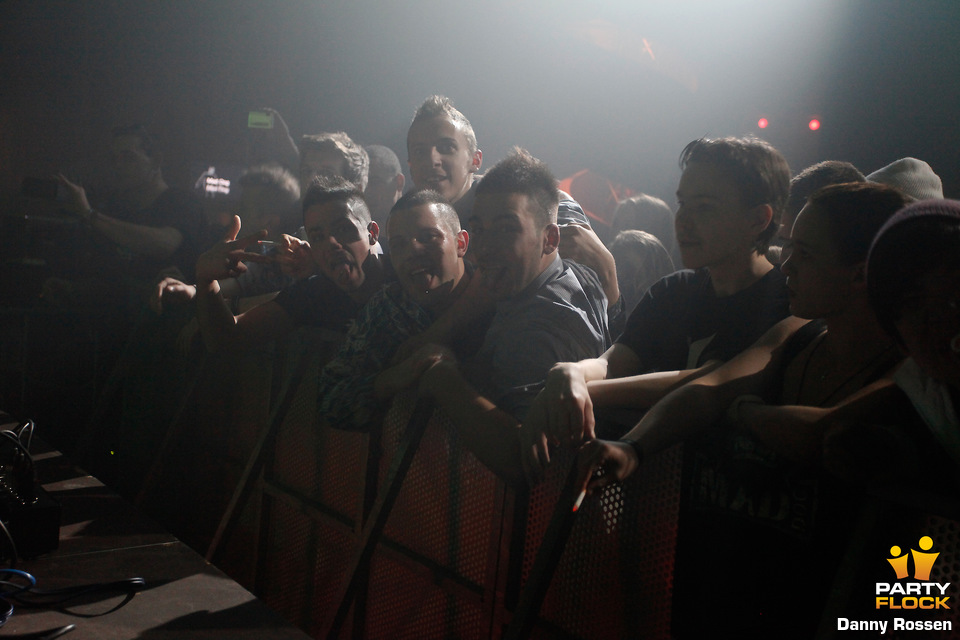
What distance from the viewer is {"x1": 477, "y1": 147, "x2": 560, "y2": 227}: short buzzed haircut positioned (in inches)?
73.1

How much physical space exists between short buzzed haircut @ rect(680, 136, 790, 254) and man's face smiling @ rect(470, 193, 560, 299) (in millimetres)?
501

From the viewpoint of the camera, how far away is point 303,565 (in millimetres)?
2152

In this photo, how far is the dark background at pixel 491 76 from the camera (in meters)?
3.91

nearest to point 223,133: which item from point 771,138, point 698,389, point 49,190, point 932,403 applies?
point 49,190

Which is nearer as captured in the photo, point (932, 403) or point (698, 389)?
point (932, 403)

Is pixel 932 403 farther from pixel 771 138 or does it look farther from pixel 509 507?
pixel 771 138

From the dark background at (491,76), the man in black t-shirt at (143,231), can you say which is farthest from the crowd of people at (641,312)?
the dark background at (491,76)

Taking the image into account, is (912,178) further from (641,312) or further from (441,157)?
(441,157)

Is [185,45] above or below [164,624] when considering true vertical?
above

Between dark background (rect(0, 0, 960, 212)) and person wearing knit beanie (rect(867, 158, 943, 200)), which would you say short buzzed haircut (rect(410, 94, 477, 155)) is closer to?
person wearing knit beanie (rect(867, 158, 943, 200))

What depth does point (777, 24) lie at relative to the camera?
411 cm

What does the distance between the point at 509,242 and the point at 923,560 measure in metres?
1.15

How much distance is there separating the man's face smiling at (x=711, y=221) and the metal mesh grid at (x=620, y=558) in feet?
1.46

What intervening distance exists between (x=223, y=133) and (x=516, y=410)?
416 centimetres
